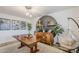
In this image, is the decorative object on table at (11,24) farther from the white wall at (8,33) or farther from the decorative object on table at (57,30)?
the decorative object on table at (57,30)

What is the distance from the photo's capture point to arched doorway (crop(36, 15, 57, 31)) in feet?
7.61

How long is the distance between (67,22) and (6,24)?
0.99 metres

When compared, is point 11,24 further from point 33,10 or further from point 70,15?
point 70,15

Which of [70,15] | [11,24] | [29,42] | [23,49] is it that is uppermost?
[70,15]

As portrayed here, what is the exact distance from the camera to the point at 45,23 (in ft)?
7.69

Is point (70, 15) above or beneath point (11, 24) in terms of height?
above

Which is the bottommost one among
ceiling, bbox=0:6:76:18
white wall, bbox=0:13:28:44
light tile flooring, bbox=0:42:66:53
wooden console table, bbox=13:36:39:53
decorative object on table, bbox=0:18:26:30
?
light tile flooring, bbox=0:42:66:53

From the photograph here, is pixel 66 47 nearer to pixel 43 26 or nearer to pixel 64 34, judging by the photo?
pixel 64 34

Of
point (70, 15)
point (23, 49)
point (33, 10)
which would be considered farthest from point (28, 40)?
point (70, 15)

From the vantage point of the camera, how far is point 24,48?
2.30 m

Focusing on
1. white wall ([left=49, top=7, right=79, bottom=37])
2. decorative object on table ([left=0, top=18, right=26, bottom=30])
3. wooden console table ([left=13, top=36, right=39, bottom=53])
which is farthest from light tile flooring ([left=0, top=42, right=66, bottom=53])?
white wall ([left=49, top=7, right=79, bottom=37])

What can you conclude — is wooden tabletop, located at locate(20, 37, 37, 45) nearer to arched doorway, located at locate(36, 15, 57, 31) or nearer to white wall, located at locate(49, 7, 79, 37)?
arched doorway, located at locate(36, 15, 57, 31)

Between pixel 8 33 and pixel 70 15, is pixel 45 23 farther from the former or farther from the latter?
pixel 8 33

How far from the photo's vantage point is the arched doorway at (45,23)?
7.61 feet
